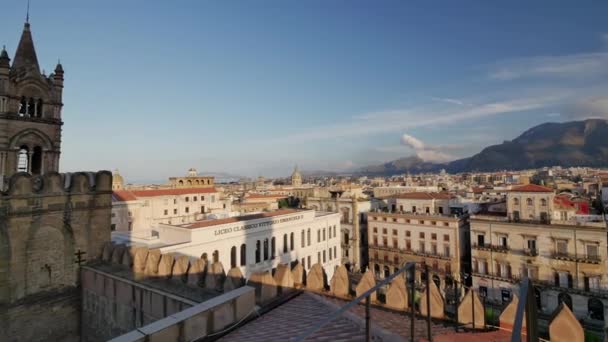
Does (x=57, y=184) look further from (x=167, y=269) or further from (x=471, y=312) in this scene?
(x=471, y=312)

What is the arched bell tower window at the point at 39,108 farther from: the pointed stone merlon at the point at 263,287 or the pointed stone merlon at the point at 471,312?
the pointed stone merlon at the point at 471,312

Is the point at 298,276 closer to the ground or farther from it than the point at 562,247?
farther from it

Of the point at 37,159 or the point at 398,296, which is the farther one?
the point at 37,159

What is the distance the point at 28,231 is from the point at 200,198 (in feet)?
196

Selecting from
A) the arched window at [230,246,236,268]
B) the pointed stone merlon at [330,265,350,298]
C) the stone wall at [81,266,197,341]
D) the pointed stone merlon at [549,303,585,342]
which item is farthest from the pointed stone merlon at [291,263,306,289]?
the arched window at [230,246,236,268]

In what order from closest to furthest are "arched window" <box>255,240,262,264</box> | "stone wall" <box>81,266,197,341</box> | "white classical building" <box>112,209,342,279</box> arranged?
"stone wall" <box>81,266,197,341</box> → "white classical building" <box>112,209,342,279</box> → "arched window" <box>255,240,262,264</box>

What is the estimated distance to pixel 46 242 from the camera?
10773 millimetres

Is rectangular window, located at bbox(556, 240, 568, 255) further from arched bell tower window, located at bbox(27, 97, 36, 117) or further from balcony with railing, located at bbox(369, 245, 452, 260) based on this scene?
arched bell tower window, located at bbox(27, 97, 36, 117)

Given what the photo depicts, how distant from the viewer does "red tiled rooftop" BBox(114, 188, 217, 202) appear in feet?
172

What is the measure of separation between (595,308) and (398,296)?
38477mm

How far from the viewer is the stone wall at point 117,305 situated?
8984 millimetres

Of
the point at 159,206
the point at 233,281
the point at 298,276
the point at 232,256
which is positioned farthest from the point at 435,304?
the point at 159,206

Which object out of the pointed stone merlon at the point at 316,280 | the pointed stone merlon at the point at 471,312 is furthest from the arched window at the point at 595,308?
the pointed stone merlon at the point at 316,280

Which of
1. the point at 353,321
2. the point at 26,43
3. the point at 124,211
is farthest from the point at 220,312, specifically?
the point at 124,211
